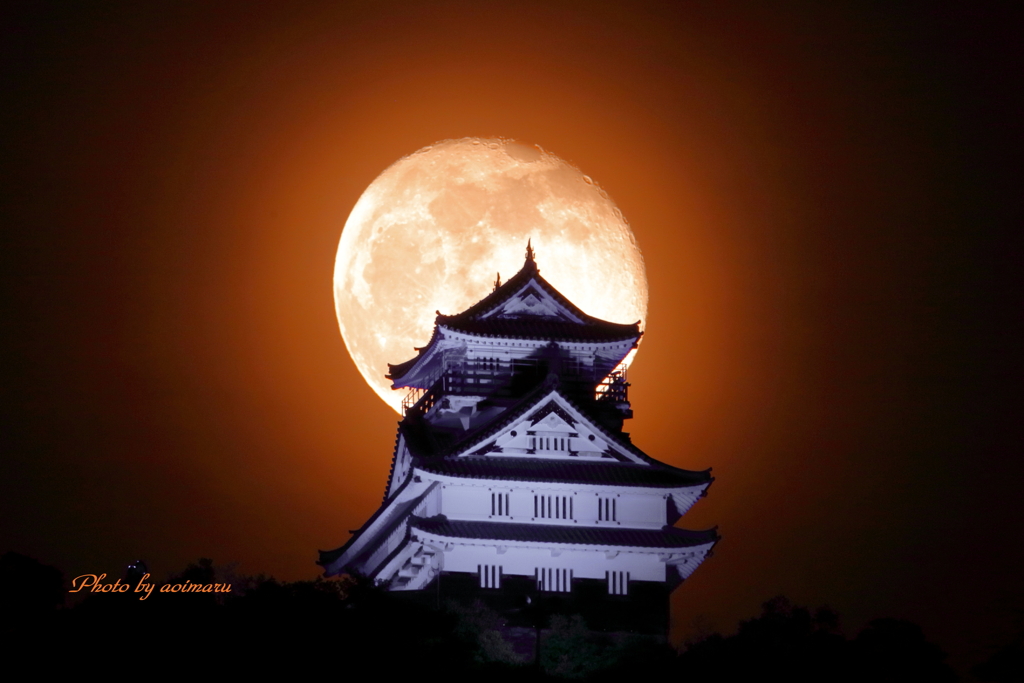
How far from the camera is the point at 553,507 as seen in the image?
42938 millimetres

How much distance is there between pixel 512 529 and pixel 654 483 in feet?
14.2

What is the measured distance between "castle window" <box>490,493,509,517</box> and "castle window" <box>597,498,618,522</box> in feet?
8.75

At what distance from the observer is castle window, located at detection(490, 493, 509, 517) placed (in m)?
42.8

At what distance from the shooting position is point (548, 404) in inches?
1715

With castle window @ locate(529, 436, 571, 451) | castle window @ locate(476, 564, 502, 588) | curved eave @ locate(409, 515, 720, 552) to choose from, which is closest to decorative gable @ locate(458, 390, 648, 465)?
castle window @ locate(529, 436, 571, 451)

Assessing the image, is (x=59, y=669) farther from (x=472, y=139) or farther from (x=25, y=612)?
(x=472, y=139)

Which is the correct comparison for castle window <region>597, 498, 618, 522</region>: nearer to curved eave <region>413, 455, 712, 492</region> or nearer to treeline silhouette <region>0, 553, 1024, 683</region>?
curved eave <region>413, 455, 712, 492</region>

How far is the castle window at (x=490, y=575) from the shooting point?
137ft

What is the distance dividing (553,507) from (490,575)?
2696 millimetres

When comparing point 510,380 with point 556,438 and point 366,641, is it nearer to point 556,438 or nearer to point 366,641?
point 556,438

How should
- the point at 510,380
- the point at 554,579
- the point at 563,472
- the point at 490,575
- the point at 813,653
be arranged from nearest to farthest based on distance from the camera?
1. the point at 813,653
2. the point at 490,575
3. the point at 554,579
4. the point at 563,472
5. the point at 510,380

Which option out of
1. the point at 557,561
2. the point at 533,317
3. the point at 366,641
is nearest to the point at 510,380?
the point at 533,317

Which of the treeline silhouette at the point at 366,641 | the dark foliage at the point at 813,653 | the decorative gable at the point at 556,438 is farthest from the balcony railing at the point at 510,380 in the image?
the dark foliage at the point at 813,653

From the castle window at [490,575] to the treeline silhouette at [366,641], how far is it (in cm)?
98
